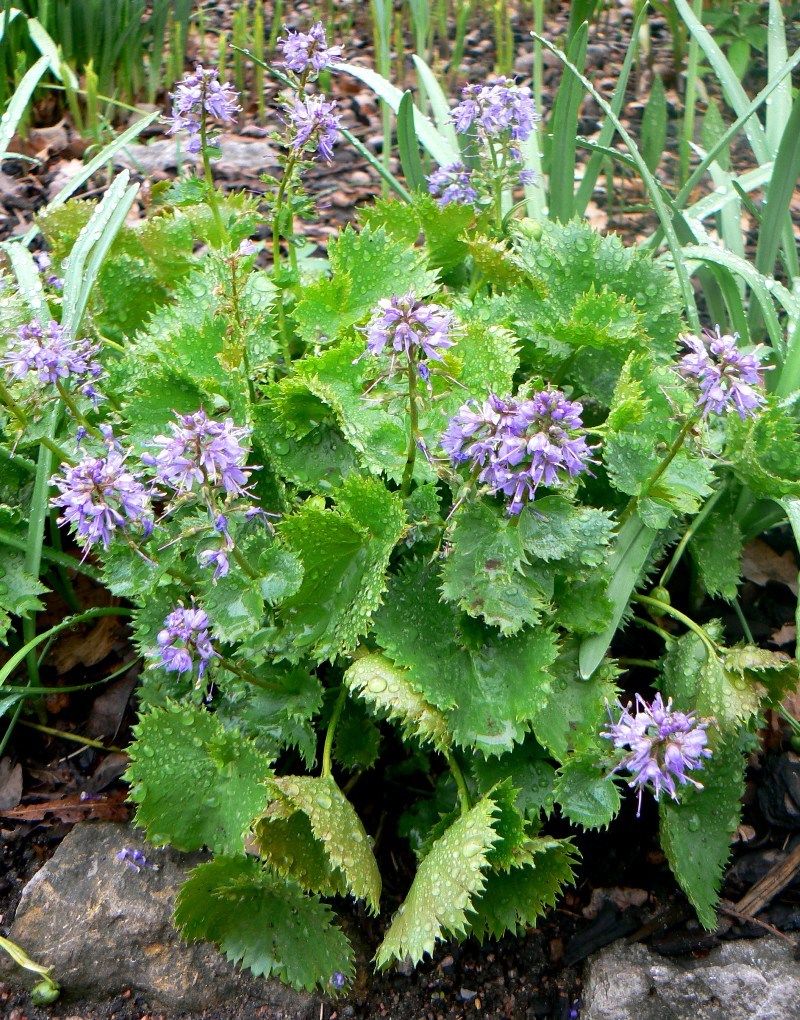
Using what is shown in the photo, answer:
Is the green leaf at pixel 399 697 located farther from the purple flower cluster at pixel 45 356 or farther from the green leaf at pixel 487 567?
the purple flower cluster at pixel 45 356

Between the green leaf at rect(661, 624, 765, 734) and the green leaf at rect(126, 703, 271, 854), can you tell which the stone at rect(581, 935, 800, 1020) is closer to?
the green leaf at rect(661, 624, 765, 734)

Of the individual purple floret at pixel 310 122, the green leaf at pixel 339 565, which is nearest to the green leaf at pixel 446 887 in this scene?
the green leaf at pixel 339 565

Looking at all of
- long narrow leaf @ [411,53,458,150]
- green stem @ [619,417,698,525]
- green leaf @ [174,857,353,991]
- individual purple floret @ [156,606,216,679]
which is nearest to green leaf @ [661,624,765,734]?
green stem @ [619,417,698,525]

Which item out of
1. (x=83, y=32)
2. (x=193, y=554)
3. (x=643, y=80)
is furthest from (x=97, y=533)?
(x=643, y=80)

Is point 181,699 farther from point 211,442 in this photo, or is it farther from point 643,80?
point 643,80

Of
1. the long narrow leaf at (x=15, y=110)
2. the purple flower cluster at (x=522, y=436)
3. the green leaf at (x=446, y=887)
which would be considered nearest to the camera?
the purple flower cluster at (x=522, y=436)

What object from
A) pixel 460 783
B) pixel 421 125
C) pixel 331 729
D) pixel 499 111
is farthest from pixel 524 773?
pixel 421 125

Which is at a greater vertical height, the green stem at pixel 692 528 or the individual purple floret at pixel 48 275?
the individual purple floret at pixel 48 275
